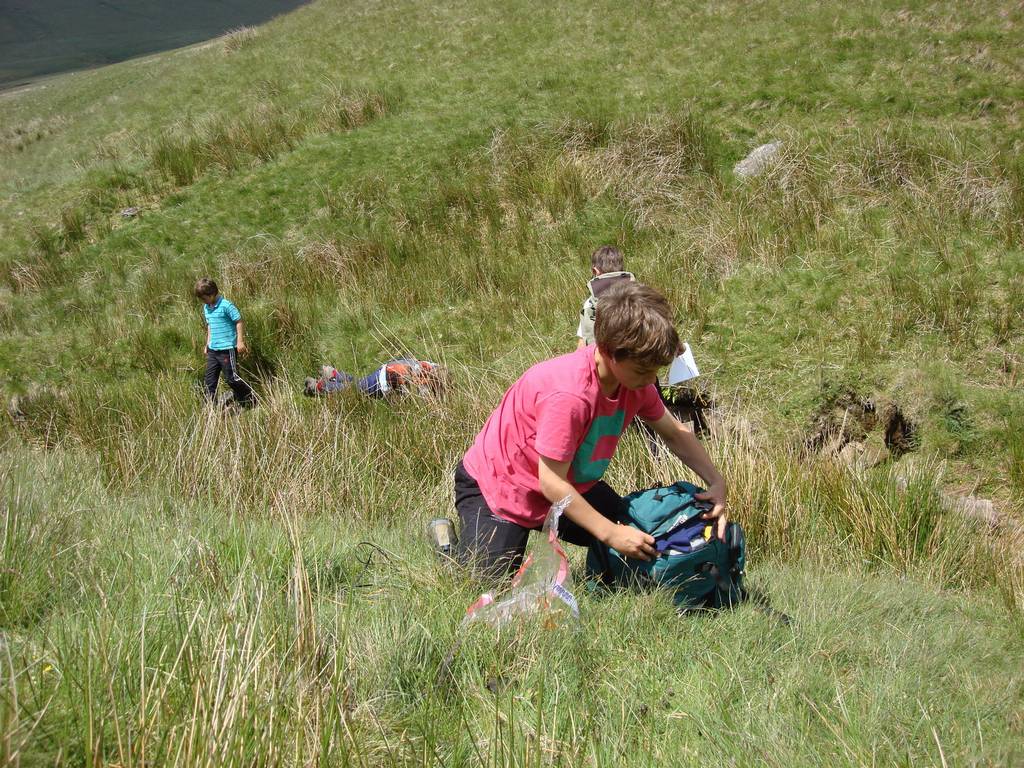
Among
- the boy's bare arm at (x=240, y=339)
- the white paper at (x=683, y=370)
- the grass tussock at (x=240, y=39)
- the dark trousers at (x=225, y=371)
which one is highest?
the grass tussock at (x=240, y=39)

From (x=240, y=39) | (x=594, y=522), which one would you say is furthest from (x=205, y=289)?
(x=240, y=39)

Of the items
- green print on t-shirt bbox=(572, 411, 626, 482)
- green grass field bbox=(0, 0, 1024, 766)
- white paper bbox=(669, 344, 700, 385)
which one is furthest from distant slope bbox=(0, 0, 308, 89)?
green print on t-shirt bbox=(572, 411, 626, 482)

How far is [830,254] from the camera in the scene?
748 cm

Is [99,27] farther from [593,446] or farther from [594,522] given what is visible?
[594,522]

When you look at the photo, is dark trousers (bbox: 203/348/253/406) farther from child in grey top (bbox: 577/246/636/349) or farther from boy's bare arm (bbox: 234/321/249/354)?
child in grey top (bbox: 577/246/636/349)

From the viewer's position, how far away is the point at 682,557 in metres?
2.77

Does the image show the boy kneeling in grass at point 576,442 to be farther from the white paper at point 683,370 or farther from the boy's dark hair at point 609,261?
the boy's dark hair at point 609,261

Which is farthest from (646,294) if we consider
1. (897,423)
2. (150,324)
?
(150,324)

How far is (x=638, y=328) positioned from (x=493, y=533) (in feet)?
3.33

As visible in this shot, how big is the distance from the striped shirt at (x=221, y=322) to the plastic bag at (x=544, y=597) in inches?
248

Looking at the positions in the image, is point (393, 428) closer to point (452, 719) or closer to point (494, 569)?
point (494, 569)

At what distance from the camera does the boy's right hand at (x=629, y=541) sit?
2.60 m

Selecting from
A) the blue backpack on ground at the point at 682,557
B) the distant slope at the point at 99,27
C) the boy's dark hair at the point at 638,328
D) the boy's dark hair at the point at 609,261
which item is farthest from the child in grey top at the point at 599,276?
the distant slope at the point at 99,27

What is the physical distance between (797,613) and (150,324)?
904cm
